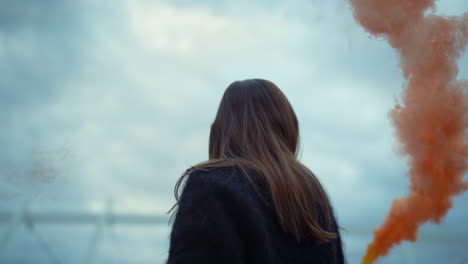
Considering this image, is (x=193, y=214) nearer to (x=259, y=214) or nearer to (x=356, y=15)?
(x=259, y=214)

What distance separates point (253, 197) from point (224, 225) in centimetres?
21

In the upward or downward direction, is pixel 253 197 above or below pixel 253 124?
below

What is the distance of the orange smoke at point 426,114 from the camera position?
659 cm

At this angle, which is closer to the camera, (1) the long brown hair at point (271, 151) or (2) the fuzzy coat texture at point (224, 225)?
Result: (2) the fuzzy coat texture at point (224, 225)

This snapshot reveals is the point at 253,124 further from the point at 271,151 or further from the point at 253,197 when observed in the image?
the point at 253,197

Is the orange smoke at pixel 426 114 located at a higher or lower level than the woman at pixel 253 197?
higher

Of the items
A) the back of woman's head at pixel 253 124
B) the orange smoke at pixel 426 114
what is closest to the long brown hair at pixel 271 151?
the back of woman's head at pixel 253 124

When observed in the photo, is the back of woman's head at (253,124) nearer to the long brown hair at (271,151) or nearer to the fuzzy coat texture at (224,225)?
the long brown hair at (271,151)

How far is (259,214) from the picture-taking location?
1720 millimetres

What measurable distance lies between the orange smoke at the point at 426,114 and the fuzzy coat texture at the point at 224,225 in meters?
5.47

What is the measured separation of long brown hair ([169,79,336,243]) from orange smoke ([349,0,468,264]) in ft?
16.9

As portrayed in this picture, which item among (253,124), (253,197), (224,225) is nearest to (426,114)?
(253,124)

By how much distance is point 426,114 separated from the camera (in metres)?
6.62

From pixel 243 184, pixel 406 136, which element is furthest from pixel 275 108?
pixel 406 136
